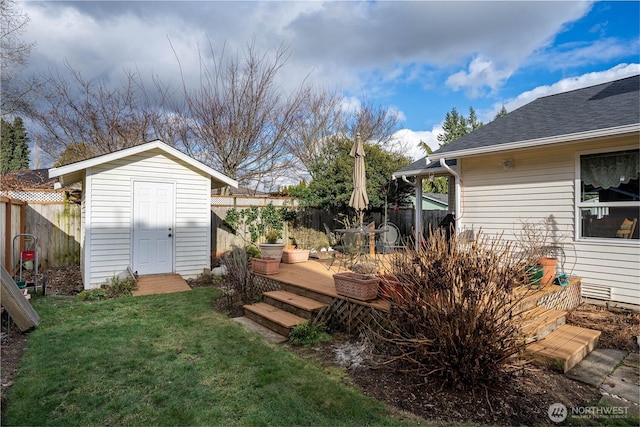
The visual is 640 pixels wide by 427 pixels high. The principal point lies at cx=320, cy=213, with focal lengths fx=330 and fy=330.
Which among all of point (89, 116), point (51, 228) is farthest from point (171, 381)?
point (89, 116)

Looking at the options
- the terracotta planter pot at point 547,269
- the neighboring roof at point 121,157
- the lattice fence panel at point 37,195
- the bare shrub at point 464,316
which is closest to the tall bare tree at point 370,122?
the neighboring roof at point 121,157

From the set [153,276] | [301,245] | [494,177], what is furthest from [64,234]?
[494,177]

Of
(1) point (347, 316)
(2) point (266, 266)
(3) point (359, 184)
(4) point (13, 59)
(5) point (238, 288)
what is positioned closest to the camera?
(1) point (347, 316)

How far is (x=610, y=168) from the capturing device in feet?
16.6

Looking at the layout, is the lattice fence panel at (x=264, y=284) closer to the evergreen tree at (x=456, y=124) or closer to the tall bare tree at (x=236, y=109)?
the tall bare tree at (x=236, y=109)

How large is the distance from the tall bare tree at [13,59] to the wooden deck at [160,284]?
8.86 metres

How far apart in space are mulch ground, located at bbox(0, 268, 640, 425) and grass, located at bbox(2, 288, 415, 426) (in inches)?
5.9

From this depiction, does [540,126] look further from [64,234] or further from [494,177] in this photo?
[64,234]

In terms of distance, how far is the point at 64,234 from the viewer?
28.5ft

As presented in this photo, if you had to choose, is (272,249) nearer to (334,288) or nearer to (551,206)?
(334,288)

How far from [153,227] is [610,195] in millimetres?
8613

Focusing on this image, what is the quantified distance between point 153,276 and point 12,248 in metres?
2.88

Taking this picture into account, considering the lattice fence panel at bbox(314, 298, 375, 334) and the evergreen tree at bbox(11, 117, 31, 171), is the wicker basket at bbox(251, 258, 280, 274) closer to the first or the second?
the lattice fence panel at bbox(314, 298, 375, 334)

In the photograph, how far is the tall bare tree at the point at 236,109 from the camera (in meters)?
14.0
